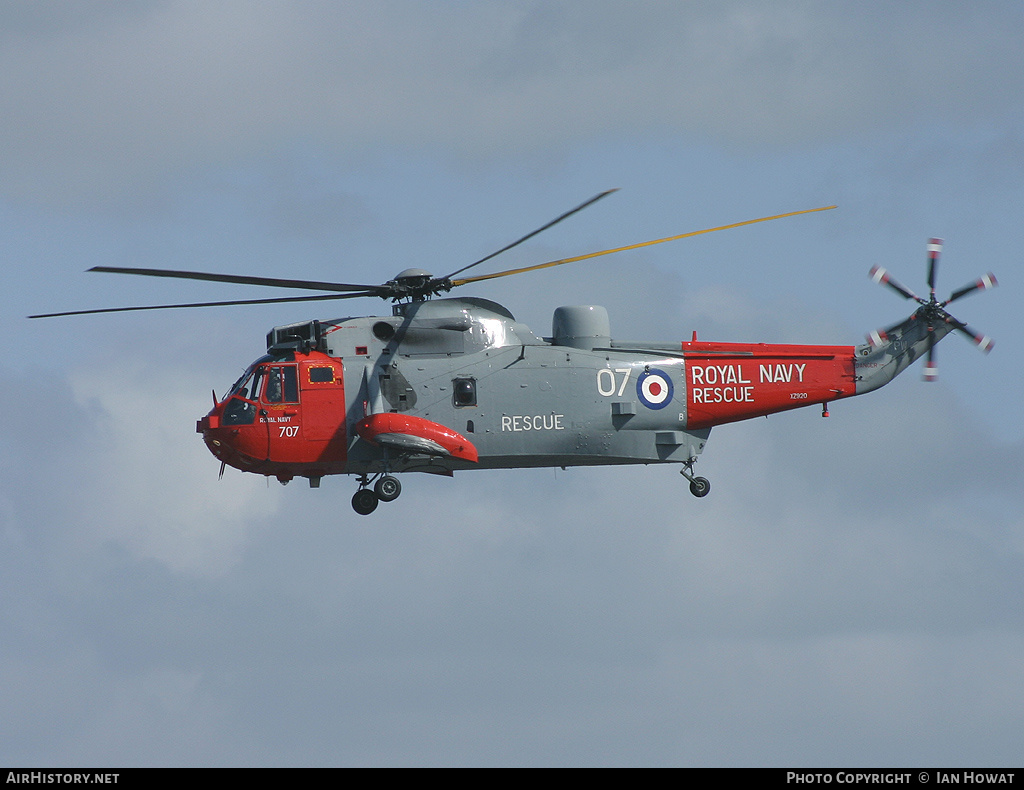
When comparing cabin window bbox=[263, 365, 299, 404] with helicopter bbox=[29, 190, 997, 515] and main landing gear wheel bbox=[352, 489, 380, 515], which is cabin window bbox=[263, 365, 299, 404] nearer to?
helicopter bbox=[29, 190, 997, 515]

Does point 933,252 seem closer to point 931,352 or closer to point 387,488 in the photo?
point 931,352

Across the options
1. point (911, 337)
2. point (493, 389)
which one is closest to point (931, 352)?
point (911, 337)

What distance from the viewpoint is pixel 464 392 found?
156ft

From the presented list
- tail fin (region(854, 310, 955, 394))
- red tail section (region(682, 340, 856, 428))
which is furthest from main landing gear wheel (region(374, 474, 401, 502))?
tail fin (region(854, 310, 955, 394))

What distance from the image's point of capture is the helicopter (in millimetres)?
47031

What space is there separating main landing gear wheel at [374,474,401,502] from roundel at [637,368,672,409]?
25.0 ft

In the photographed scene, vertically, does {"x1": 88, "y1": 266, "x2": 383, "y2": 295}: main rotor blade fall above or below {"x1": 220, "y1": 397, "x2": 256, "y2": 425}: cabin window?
above

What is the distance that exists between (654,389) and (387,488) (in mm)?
8424
